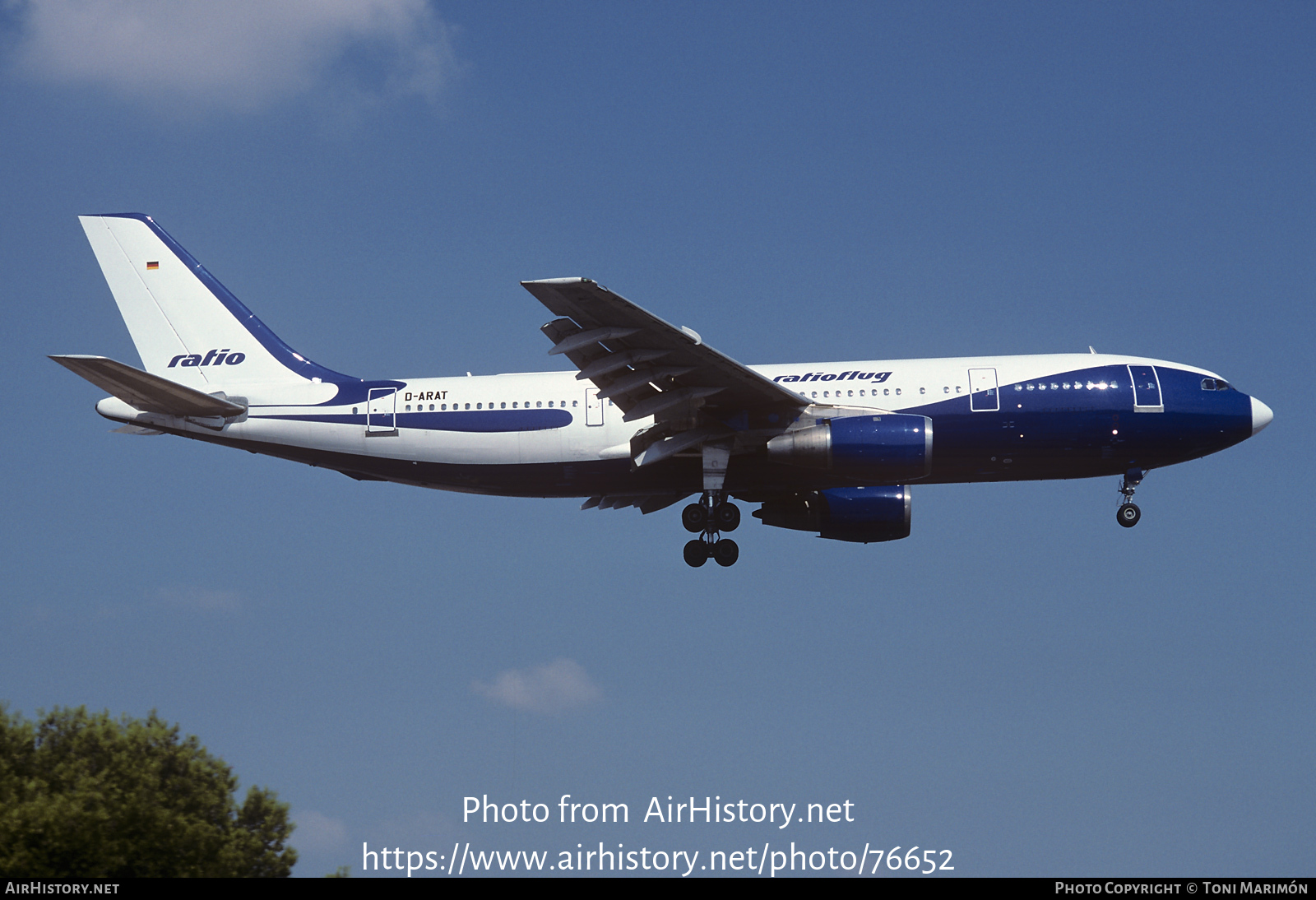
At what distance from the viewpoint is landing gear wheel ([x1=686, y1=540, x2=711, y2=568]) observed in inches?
1384

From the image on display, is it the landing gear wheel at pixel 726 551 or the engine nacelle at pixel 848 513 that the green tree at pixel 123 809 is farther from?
the engine nacelle at pixel 848 513

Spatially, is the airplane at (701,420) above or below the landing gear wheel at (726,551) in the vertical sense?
above

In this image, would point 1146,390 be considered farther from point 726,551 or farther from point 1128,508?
point 726,551

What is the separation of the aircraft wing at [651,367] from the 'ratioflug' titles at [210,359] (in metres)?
11.2

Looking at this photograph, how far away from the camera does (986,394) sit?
32875 mm

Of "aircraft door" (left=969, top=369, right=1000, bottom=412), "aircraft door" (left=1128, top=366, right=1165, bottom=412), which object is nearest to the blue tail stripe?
"aircraft door" (left=969, top=369, right=1000, bottom=412)

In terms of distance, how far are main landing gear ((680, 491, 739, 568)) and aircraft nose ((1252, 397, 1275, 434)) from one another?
43.1 feet

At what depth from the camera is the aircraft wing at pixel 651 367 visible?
2900 centimetres

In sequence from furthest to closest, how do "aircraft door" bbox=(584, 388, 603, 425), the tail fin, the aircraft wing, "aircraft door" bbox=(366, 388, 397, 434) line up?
the tail fin, "aircraft door" bbox=(366, 388, 397, 434), "aircraft door" bbox=(584, 388, 603, 425), the aircraft wing

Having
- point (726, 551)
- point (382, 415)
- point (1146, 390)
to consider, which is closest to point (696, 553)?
point (726, 551)

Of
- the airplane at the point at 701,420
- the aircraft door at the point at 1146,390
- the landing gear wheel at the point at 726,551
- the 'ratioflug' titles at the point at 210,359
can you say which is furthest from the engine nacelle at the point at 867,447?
the 'ratioflug' titles at the point at 210,359

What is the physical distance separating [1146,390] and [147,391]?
24.7 m

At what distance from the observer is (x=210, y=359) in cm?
3716

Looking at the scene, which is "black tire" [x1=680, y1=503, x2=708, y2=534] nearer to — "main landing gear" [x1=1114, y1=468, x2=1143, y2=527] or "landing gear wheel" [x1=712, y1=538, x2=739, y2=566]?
"landing gear wheel" [x1=712, y1=538, x2=739, y2=566]
